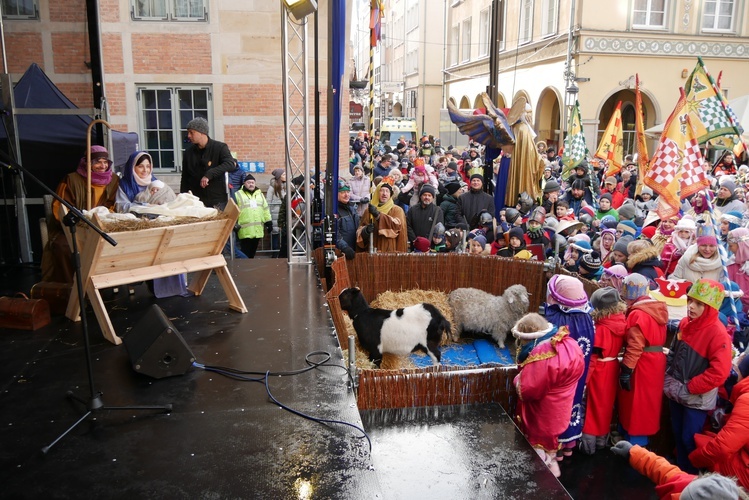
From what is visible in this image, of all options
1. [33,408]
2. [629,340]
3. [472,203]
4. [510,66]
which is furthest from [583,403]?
[510,66]

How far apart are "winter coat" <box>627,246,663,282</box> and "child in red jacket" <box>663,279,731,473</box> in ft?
5.31

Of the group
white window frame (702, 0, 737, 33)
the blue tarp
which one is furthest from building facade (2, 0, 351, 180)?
white window frame (702, 0, 737, 33)

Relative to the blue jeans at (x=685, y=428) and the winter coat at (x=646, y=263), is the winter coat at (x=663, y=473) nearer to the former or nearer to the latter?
the blue jeans at (x=685, y=428)

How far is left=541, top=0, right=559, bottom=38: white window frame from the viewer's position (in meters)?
24.2

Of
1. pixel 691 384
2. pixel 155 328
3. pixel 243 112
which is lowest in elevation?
pixel 691 384

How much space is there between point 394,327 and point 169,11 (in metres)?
9.60

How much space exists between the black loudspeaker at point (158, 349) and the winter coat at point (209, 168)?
3.72 metres

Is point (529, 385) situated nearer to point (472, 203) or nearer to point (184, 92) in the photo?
point (472, 203)

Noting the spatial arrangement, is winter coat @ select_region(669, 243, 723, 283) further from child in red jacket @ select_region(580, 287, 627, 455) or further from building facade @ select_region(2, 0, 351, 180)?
building facade @ select_region(2, 0, 351, 180)

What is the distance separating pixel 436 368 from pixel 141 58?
1092 cm

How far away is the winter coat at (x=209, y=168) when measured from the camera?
7.87m

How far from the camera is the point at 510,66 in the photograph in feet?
97.0

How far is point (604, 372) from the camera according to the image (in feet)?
15.9

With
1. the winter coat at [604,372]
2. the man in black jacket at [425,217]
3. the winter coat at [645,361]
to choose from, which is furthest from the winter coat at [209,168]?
the winter coat at [645,361]
